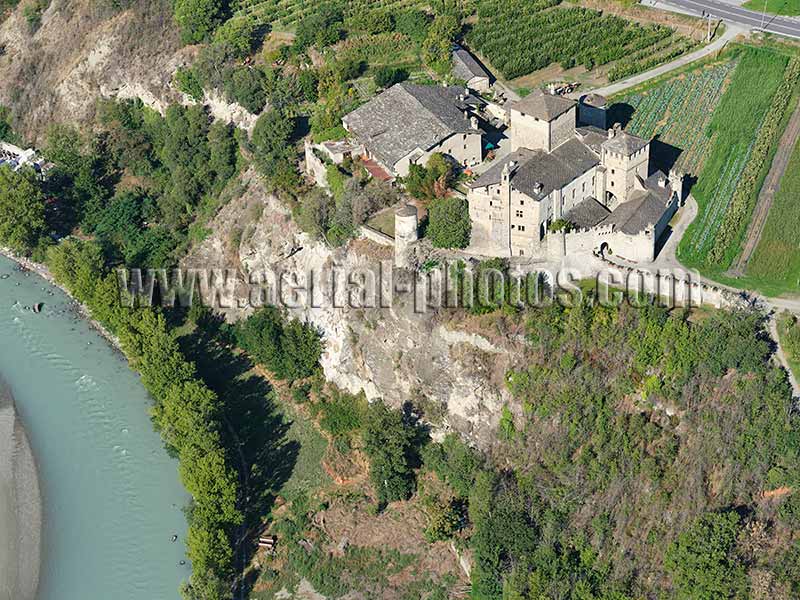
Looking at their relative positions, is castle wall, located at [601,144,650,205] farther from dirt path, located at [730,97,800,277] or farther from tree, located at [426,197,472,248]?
tree, located at [426,197,472,248]

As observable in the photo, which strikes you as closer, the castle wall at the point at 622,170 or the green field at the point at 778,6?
the castle wall at the point at 622,170

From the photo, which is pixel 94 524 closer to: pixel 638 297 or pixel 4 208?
pixel 4 208

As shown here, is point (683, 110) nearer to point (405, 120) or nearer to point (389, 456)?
point (405, 120)

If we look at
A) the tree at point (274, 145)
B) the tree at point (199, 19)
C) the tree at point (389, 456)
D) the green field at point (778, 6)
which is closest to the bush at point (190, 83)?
the tree at point (199, 19)

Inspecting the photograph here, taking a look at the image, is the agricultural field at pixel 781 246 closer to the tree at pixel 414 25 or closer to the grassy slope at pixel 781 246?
the grassy slope at pixel 781 246

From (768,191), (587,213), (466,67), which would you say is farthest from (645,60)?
(587,213)

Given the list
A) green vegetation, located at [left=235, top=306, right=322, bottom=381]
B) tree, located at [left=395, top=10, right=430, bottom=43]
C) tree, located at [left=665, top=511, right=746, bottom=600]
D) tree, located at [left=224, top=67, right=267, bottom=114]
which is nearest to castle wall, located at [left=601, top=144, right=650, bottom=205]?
tree, located at [left=665, top=511, right=746, bottom=600]
